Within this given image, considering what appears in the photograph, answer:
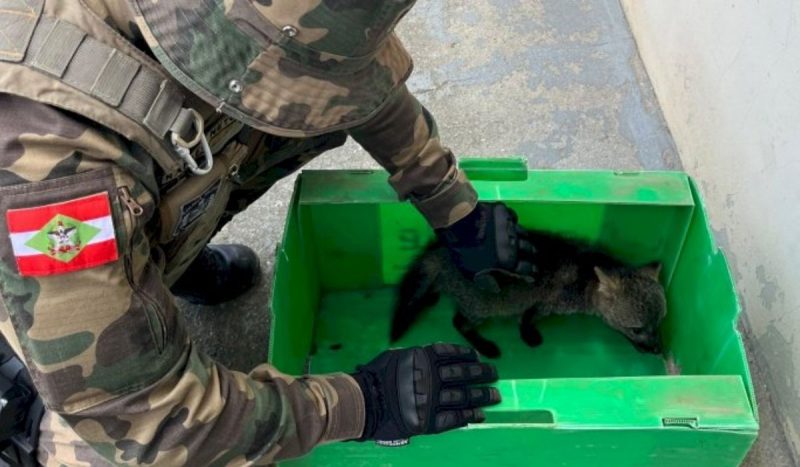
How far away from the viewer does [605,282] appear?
6.31ft

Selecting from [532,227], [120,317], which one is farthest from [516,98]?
[120,317]

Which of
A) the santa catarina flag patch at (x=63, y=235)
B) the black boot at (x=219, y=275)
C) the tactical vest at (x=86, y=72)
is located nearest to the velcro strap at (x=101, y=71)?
the tactical vest at (x=86, y=72)

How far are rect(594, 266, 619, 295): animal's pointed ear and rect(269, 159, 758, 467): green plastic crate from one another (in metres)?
0.10

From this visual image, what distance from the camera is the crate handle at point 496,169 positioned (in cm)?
184

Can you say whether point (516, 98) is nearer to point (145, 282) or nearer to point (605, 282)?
point (605, 282)

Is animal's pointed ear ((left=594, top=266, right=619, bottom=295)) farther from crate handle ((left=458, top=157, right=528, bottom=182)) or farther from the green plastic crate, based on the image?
crate handle ((left=458, top=157, right=528, bottom=182))

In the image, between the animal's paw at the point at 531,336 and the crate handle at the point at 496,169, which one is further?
the animal's paw at the point at 531,336

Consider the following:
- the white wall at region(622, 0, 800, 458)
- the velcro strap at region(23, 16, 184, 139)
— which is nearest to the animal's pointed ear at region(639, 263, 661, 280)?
the white wall at region(622, 0, 800, 458)

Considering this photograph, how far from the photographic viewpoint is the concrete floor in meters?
2.30

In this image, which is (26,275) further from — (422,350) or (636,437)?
(636,437)

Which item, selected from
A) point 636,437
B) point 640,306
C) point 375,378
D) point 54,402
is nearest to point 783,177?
point 640,306

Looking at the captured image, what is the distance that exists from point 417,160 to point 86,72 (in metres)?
0.85

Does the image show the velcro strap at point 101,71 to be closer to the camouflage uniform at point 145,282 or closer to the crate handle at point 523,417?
the camouflage uniform at point 145,282

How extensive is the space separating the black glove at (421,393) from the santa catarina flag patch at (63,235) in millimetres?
590
